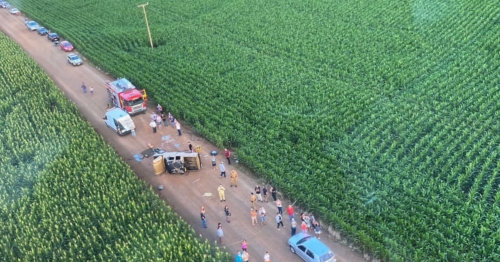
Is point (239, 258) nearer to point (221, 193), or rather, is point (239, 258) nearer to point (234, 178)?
point (221, 193)

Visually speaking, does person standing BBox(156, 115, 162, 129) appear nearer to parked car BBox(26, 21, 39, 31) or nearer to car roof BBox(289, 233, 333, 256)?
car roof BBox(289, 233, 333, 256)

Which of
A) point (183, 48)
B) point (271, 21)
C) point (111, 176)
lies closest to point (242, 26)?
point (271, 21)

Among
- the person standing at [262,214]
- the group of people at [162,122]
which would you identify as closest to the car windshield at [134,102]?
the group of people at [162,122]

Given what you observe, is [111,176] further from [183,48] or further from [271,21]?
[271,21]

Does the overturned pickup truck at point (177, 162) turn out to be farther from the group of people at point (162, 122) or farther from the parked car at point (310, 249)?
the parked car at point (310, 249)

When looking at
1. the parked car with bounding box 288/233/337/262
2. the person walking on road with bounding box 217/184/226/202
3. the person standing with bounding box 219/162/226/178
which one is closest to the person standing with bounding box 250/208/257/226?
the person walking on road with bounding box 217/184/226/202

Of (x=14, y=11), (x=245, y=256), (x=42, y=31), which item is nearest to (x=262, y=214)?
(x=245, y=256)

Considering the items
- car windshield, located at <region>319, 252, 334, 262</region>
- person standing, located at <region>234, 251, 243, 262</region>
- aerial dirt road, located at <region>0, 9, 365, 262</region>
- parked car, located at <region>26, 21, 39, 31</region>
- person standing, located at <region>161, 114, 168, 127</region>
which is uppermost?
person standing, located at <region>234, 251, 243, 262</region>
